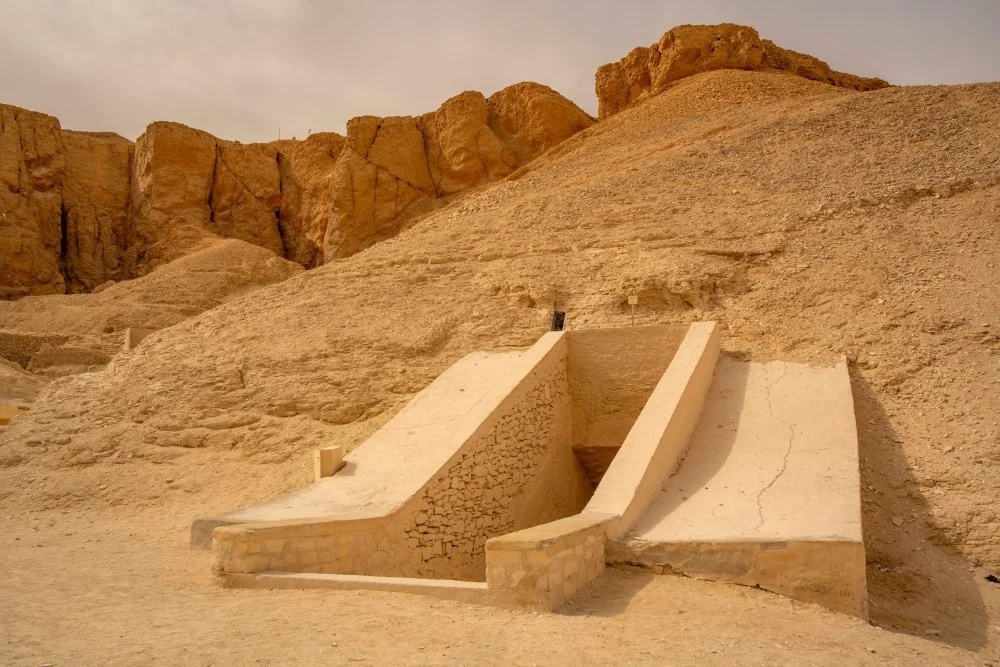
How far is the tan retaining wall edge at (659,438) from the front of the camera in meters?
6.18

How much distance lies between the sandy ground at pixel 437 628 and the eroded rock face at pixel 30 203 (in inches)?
1160

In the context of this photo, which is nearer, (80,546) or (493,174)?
(80,546)

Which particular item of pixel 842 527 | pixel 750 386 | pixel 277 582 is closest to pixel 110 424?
pixel 277 582

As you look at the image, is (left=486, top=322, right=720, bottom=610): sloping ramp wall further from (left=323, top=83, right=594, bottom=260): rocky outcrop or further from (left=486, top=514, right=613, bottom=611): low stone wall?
(left=323, top=83, right=594, bottom=260): rocky outcrop

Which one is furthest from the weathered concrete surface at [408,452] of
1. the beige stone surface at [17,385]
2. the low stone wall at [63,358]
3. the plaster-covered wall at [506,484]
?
the low stone wall at [63,358]

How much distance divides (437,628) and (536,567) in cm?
75

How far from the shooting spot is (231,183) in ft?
116

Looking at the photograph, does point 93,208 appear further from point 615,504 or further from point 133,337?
point 615,504

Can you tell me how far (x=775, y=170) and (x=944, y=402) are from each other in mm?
7774

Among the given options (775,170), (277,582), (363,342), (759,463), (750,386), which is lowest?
(277,582)

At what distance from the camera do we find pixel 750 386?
28.1 ft

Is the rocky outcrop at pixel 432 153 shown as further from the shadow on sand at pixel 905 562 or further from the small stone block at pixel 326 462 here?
the shadow on sand at pixel 905 562

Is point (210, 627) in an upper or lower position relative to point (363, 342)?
lower

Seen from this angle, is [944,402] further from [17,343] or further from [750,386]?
[17,343]
